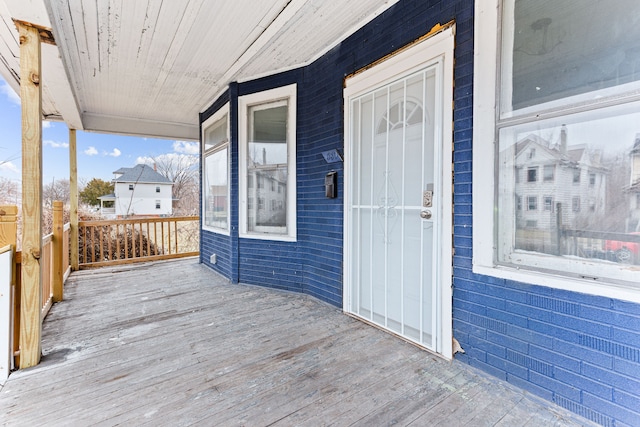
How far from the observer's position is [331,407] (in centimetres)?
160

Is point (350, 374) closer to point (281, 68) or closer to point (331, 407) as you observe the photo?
point (331, 407)

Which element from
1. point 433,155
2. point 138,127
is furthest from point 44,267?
point 433,155

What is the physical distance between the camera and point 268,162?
152 inches

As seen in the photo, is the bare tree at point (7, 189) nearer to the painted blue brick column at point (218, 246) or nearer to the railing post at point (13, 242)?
the painted blue brick column at point (218, 246)

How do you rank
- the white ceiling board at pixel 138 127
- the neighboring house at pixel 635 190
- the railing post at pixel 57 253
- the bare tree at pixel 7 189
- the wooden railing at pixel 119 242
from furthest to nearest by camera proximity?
1. the bare tree at pixel 7 189
2. the white ceiling board at pixel 138 127
3. the wooden railing at pixel 119 242
4. the railing post at pixel 57 253
5. the neighboring house at pixel 635 190

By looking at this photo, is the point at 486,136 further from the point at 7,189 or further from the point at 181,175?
the point at 181,175

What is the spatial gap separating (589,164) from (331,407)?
73.0 inches

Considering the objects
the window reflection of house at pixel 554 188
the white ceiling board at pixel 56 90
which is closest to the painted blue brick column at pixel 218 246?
the white ceiling board at pixel 56 90

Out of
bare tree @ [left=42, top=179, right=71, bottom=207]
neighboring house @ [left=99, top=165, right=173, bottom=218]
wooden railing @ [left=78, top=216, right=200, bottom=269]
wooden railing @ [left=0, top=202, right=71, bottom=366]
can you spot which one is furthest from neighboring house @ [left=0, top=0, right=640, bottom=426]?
neighboring house @ [left=99, top=165, right=173, bottom=218]

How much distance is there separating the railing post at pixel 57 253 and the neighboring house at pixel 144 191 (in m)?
15.6

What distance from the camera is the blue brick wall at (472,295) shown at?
1.41 meters

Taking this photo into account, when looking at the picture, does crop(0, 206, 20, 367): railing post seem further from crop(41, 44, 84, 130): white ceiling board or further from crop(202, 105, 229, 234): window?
crop(202, 105, 229, 234): window

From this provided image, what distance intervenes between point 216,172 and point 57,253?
2.25 meters

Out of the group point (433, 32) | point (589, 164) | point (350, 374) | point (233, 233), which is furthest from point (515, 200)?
point (233, 233)
